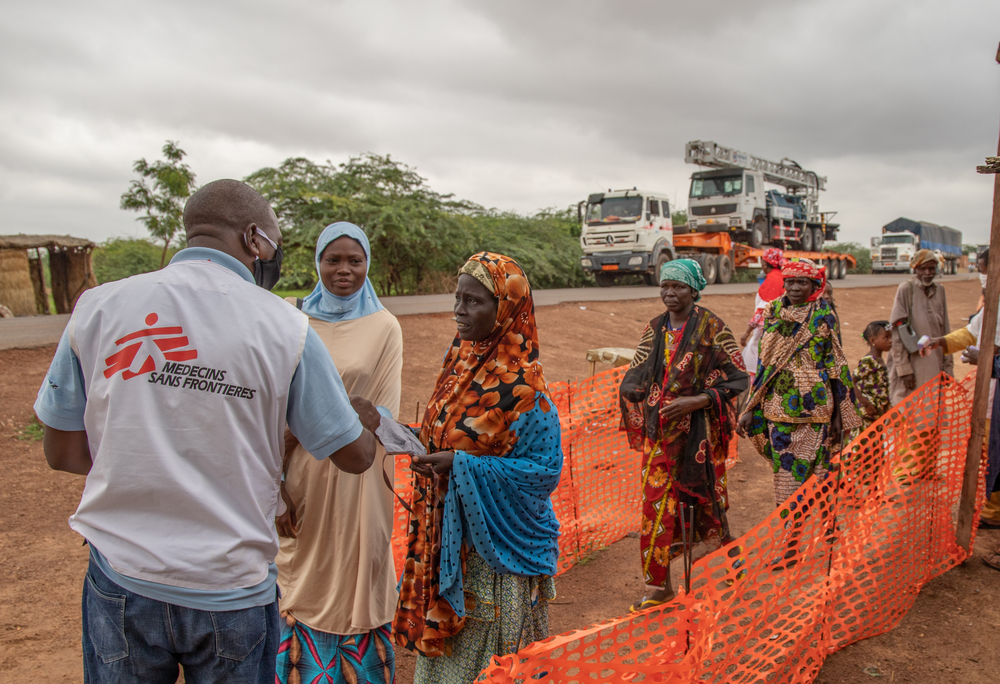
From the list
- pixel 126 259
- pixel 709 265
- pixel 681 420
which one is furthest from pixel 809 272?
pixel 126 259

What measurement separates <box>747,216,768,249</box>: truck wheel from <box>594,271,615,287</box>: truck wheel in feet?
19.4

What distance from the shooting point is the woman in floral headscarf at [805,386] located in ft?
13.4

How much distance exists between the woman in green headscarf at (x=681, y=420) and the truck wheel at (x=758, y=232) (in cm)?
2169

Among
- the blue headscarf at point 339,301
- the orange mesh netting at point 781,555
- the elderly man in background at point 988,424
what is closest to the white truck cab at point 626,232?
the elderly man in background at point 988,424

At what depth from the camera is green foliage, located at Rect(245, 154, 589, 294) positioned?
686 inches

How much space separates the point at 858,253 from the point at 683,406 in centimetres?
5350

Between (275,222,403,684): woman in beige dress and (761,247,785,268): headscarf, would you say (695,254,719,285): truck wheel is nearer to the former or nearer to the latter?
(761,247,785,268): headscarf

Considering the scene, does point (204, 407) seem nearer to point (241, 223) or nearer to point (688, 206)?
point (241, 223)

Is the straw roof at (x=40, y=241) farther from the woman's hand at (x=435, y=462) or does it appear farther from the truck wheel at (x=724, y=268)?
the truck wheel at (x=724, y=268)

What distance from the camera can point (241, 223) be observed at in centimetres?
169

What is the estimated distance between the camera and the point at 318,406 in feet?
5.27

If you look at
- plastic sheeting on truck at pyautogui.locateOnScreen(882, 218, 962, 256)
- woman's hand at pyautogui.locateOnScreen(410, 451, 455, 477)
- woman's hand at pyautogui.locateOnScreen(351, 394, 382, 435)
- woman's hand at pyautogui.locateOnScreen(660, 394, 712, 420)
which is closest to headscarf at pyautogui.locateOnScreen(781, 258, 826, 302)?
woman's hand at pyautogui.locateOnScreen(660, 394, 712, 420)

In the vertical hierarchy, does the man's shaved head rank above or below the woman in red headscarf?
above

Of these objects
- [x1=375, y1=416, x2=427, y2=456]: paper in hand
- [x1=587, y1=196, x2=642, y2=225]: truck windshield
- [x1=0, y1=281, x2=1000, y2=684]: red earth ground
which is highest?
[x1=587, y1=196, x2=642, y2=225]: truck windshield
